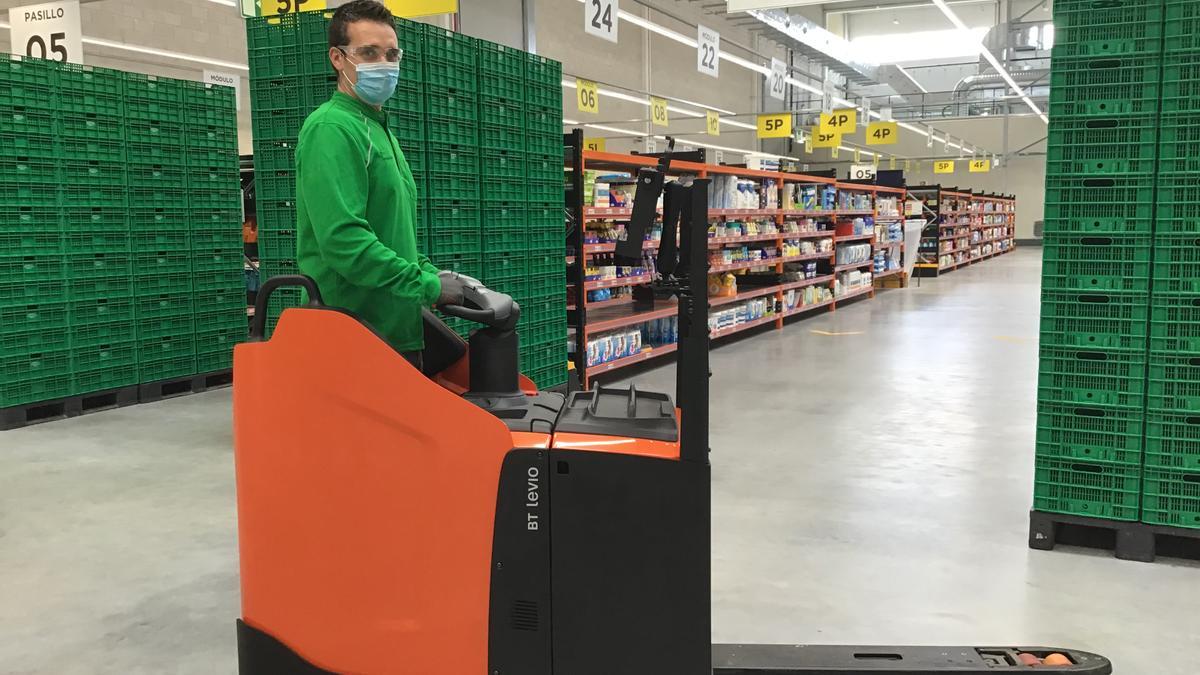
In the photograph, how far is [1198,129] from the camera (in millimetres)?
3555

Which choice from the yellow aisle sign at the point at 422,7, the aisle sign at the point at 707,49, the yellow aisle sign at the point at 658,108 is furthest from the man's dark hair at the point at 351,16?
the yellow aisle sign at the point at 658,108

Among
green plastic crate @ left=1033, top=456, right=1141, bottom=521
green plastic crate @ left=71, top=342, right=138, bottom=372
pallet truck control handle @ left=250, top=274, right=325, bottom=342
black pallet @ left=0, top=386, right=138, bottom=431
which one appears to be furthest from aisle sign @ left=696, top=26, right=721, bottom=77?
pallet truck control handle @ left=250, top=274, right=325, bottom=342

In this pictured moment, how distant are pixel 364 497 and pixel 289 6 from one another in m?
5.51

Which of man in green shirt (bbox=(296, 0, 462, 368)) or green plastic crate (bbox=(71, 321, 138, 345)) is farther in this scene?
green plastic crate (bbox=(71, 321, 138, 345))

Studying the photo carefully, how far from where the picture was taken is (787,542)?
3.99m

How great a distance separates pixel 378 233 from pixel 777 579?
2147 mm

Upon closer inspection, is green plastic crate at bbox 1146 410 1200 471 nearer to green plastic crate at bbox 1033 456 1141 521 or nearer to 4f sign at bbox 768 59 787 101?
green plastic crate at bbox 1033 456 1141 521

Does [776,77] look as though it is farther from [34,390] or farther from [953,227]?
[34,390]

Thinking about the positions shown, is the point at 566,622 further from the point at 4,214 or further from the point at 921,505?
the point at 4,214

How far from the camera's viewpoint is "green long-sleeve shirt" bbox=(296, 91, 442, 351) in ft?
6.91

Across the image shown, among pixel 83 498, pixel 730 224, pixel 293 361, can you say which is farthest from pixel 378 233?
pixel 730 224

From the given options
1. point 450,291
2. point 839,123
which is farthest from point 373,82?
point 839,123

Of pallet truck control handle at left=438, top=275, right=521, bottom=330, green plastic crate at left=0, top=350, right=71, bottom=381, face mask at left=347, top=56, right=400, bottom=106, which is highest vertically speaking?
face mask at left=347, top=56, right=400, bottom=106

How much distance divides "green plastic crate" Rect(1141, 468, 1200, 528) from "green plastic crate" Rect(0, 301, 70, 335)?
7165mm
